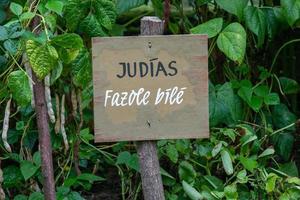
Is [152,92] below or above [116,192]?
above

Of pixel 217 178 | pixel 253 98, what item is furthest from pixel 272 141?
pixel 217 178

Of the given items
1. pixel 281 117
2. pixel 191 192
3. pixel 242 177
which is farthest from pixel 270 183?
pixel 281 117

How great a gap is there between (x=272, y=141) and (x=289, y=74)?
0.42 metres

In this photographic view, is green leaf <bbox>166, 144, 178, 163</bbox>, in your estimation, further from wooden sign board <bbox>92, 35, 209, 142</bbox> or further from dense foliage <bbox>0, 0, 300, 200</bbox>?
wooden sign board <bbox>92, 35, 209, 142</bbox>

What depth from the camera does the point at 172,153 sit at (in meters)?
1.89

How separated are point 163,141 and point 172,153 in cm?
9

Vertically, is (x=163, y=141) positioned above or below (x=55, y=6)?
below

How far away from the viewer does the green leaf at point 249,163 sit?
1.86 metres

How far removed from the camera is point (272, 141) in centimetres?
219

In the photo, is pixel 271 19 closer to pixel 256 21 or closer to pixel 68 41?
pixel 256 21

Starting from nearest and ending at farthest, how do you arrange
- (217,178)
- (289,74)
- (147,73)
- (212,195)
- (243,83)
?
(147,73)
(212,195)
(217,178)
(243,83)
(289,74)

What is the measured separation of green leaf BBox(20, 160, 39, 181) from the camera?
189 cm

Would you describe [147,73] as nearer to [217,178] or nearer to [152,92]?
[152,92]

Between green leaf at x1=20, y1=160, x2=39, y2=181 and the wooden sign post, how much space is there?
0.40 meters
